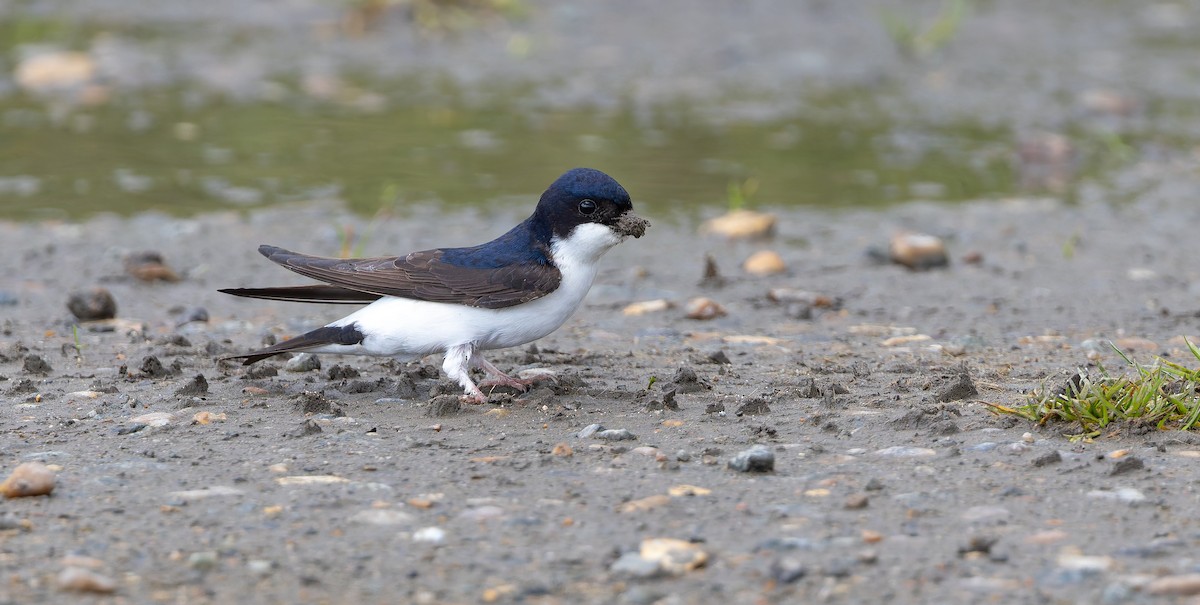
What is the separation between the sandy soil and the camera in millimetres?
2691

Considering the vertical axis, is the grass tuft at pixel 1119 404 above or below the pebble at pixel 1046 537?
above

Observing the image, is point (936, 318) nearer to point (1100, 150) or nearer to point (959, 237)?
point (959, 237)

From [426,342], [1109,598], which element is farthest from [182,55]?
[1109,598]

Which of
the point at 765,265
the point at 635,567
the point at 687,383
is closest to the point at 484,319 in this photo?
the point at 687,383

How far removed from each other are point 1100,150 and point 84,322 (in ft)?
19.1

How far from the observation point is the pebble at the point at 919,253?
5980 mm

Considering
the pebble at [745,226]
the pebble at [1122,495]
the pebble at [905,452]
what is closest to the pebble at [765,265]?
the pebble at [745,226]

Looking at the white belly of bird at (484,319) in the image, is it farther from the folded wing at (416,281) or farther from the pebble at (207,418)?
the pebble at (207,418)

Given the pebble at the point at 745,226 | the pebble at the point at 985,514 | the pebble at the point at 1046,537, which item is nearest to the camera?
the pebble at the point at 1046,537

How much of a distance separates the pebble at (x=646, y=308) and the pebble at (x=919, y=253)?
1111mm

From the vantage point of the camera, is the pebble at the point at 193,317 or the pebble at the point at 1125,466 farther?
the pebble at the point at 193,317

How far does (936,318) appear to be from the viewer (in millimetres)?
5309

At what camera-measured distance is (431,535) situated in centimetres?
287

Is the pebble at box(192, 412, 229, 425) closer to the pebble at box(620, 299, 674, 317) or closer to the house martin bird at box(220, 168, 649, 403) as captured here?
the house martin bird at box(220, 168, 649, 403)
